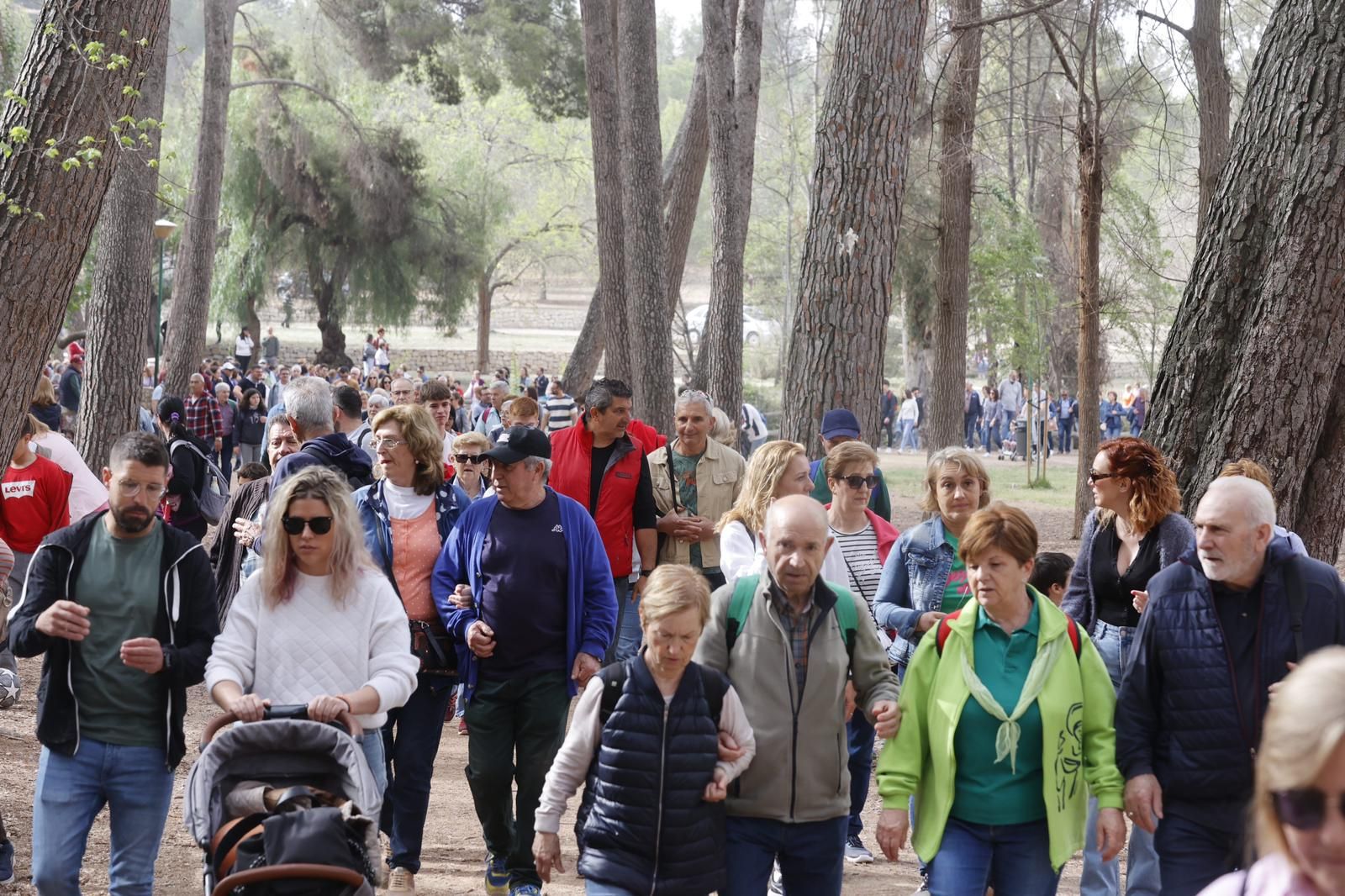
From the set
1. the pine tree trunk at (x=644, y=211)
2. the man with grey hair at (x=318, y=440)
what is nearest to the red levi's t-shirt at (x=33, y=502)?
the man with grey hair at (x=318, y=440)

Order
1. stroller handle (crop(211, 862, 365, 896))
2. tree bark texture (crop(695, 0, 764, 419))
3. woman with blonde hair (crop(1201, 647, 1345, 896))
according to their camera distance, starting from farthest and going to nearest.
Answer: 1. tree bark texture (crop(695, 0, 764, 419))
2. stroller handle (crop(211, 862, 365, 896))
3. woman with blonde hair (crop(1201, 647, 1345, 896))

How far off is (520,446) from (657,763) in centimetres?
207

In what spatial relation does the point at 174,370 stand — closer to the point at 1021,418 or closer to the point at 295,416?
the point at 295,416

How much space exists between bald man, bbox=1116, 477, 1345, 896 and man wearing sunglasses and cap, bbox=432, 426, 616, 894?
2.36 m

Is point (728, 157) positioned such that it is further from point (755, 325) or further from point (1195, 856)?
point (755, 325)

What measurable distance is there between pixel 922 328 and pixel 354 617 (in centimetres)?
→ 3370

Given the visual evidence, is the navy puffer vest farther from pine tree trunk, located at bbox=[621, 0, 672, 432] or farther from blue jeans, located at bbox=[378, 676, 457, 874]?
pine tree trunk, located at bbox=[621, 0, 672, 432]

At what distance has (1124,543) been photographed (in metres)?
5.98

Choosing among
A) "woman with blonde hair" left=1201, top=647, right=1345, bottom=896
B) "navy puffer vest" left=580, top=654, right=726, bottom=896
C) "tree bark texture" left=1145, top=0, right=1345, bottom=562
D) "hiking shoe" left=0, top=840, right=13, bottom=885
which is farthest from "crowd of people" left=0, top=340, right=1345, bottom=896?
"tree bark texture" left=1145, top=0, right=1345, bottom=562

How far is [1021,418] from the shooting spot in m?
39.0

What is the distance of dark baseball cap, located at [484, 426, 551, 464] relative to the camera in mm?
6059

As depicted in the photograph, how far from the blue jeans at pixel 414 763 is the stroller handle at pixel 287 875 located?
7.68 feet

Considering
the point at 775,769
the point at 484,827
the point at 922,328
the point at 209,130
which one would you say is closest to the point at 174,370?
the point at 209,130

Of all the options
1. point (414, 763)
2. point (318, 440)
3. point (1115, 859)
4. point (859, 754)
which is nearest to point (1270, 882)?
point (1115, 859)
